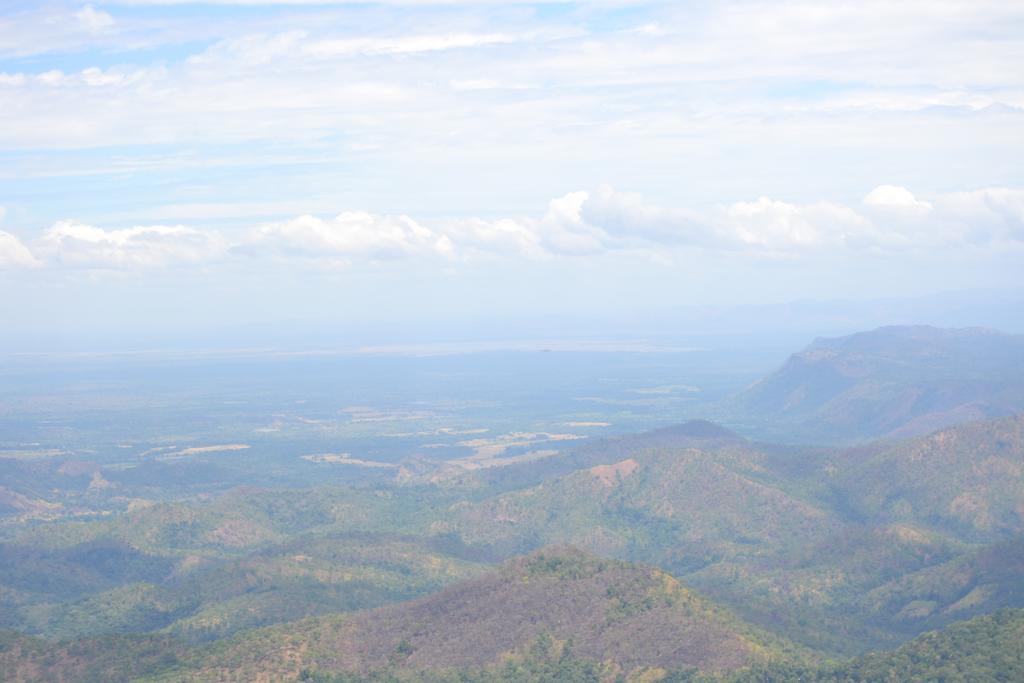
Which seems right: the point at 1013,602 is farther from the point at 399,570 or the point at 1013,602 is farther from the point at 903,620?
the point at 399,570

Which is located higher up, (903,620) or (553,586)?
(553,586)

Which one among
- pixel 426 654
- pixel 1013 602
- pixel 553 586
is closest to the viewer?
Result: pixel 426 654

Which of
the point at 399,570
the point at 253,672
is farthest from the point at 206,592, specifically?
the point at 253,672

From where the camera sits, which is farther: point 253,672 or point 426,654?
point 426,654

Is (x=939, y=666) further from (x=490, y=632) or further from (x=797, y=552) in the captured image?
(x=797, y=552)

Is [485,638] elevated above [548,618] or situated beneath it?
situated beneath

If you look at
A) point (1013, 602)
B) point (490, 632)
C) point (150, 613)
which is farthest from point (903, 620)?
point (150, 613)

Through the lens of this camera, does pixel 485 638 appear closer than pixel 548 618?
Yes

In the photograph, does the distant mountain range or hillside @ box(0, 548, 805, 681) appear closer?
the distant mountain range

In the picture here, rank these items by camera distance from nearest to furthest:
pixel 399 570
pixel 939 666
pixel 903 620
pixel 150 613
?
1. pixel 939 666
2. pixel 903 620
3. pixel 150 613
4. pixel 399 570

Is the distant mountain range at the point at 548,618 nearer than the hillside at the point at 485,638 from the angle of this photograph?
Yes
